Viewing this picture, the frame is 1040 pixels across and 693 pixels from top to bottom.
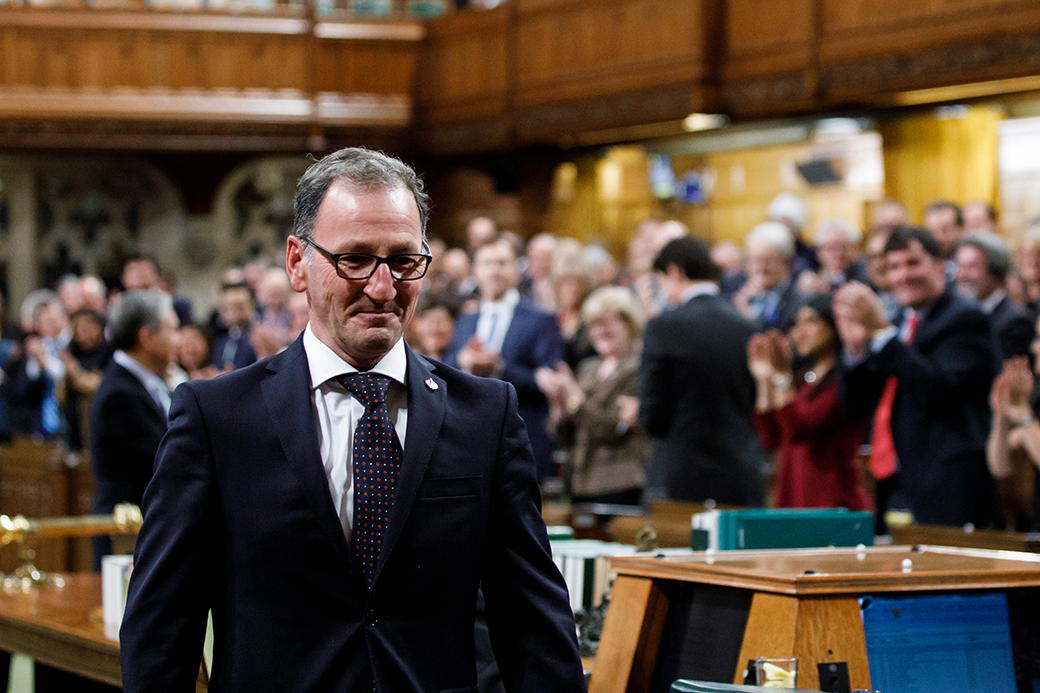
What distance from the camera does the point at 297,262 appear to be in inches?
78.6

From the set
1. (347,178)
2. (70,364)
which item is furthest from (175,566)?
(70,364)

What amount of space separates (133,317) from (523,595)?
314cm

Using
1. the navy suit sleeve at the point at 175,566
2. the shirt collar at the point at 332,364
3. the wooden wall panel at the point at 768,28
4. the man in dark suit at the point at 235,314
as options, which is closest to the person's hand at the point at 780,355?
the shirt collar at the point at 332,364

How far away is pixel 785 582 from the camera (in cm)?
217

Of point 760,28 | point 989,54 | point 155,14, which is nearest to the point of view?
point 989,54

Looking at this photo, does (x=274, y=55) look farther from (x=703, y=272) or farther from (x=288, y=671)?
(x=288, y=671)

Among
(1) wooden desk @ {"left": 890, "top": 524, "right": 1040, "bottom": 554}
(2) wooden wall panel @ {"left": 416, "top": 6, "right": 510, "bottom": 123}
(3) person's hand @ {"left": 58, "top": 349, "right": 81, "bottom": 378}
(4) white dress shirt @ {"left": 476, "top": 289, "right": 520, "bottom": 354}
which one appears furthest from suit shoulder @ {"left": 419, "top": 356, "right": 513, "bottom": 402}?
(2) wooden wall panel @ {"left": 416, "top": 6, "right": 510, "bottom": 123}

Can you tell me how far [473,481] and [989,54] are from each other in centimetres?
659

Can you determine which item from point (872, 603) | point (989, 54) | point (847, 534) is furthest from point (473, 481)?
point (989, 54)

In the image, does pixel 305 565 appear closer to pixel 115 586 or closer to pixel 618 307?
pixel 115 586

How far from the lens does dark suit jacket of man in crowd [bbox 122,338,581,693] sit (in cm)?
187

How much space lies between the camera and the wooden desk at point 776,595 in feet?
7.07

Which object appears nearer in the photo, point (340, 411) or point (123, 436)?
point (340, 411)

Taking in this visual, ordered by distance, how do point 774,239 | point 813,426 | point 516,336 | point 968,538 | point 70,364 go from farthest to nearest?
1. point 70,364
2. point 774,239
3. point 516,336
4. point 813,426
5. point 968,538
